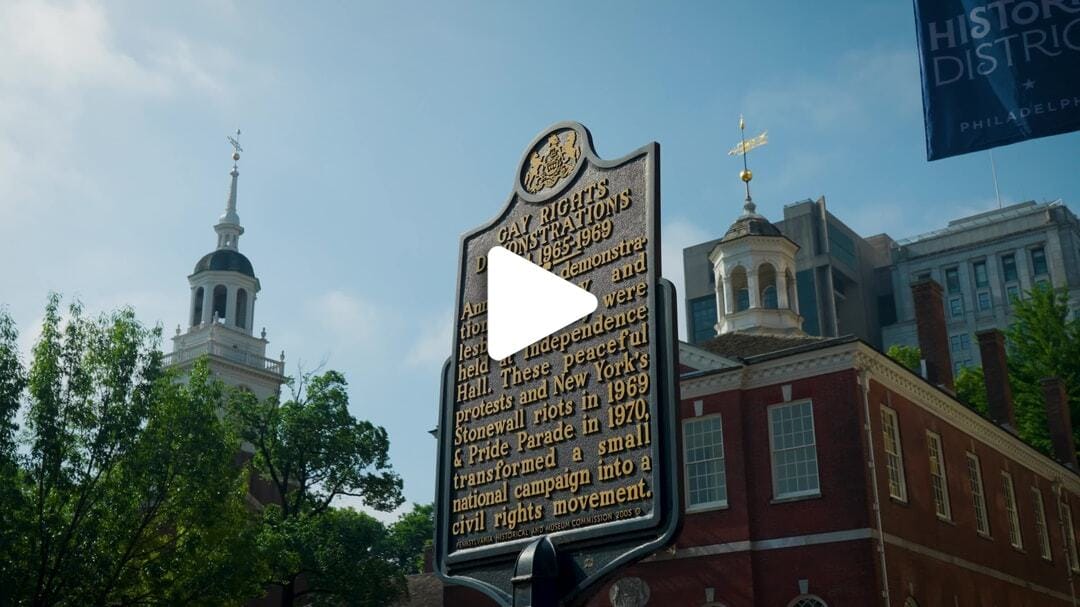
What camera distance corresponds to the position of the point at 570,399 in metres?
11.2

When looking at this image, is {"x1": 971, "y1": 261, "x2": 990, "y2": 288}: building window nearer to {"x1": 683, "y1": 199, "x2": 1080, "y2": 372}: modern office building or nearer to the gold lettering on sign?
{"x1": 683, "y1": 199, "x2": 1080, "y2": 372}: modern office building

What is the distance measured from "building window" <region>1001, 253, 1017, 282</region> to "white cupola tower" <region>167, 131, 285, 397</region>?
69.4m

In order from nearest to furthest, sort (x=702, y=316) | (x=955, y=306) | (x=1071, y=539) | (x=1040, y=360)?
1. (x=1071, y=539)
2. (x=1040, y=360)
3. (x=955, y=306)
4. (x=702, y=316)

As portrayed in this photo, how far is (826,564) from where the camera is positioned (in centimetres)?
2642

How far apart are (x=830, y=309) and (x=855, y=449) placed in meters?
74.3

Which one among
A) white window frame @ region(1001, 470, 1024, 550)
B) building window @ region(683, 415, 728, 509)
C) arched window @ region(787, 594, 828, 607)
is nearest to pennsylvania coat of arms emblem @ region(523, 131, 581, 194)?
arched window @ region(787, 594, 828, 607)

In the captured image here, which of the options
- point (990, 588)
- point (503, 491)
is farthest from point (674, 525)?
point (990, 588)

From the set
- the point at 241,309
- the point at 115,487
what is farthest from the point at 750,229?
the point at 241,309

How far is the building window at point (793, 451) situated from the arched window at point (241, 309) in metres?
35.5

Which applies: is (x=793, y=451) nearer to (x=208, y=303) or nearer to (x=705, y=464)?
(x=705, y=464)

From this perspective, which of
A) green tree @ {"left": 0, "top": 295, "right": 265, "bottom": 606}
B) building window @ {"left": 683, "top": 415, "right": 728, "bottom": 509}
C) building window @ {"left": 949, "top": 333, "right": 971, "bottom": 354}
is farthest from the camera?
building window @ {"left": 949, "top": 333, "right": 971, "bottom": 354}

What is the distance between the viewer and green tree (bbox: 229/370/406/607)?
35062 millimetres

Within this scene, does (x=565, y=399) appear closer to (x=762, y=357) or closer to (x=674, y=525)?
(x=674, y=525)

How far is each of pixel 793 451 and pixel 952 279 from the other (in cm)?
8437
